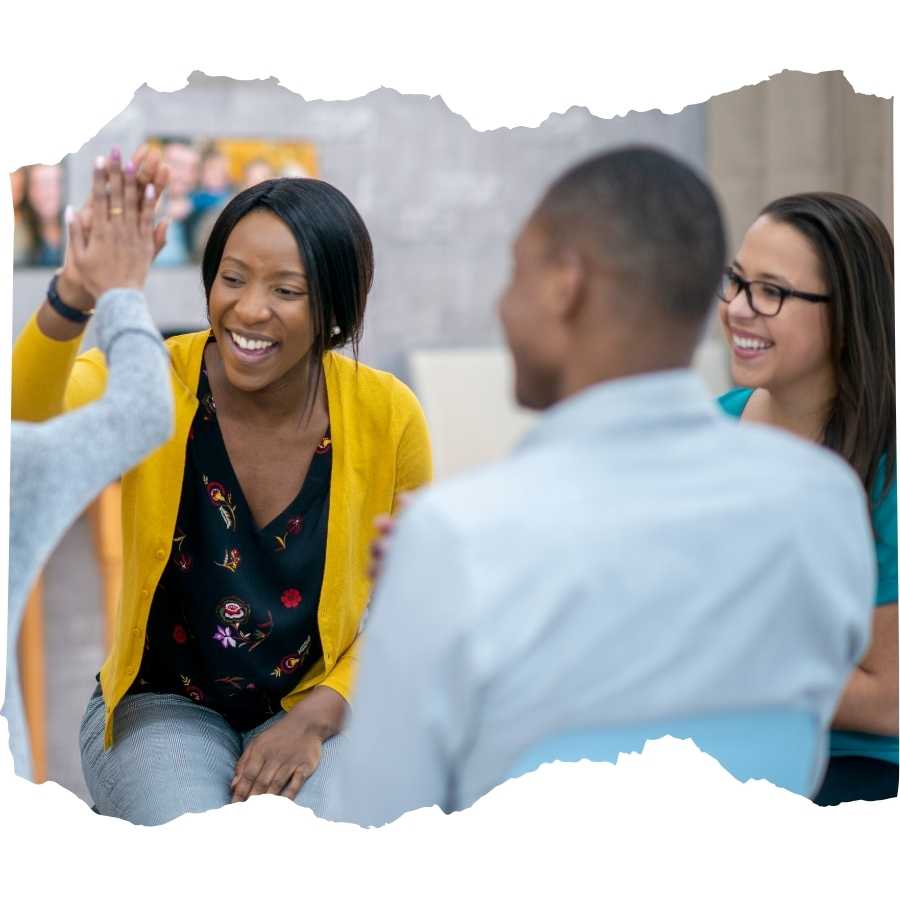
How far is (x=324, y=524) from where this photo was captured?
1.24m

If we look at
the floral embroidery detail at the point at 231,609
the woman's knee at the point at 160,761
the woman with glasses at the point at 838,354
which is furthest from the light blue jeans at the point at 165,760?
the woman with glasses at the point at 838,354

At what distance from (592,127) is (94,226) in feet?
3.70

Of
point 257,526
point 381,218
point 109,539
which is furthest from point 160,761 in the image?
point 381,218

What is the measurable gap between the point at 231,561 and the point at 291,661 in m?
0.12

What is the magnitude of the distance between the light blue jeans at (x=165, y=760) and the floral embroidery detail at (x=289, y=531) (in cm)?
17

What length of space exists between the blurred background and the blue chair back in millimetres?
1068

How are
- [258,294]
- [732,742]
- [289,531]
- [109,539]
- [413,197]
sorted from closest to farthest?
[732,742], [258,294], [289,531], [109,539], [413,197]

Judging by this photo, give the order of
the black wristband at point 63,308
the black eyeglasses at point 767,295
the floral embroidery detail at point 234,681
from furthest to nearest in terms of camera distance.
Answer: the floral embroidery detail at point 234,681 < the black eyeglasses at point 767,295 < the black wristband at point 63,308

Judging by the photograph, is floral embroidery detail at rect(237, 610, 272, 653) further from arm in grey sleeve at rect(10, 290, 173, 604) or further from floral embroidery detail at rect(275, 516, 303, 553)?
arm in grey sleeve at rect(10, 290, 173, 604)

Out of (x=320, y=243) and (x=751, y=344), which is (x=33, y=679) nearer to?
(x=320, y=243)

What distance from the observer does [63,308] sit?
999mm

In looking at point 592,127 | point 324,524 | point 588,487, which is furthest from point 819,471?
point 592,127

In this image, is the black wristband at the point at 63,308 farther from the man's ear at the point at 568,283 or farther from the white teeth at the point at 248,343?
the man's ear at the point at 568,283

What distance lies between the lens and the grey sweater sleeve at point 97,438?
889 mm
